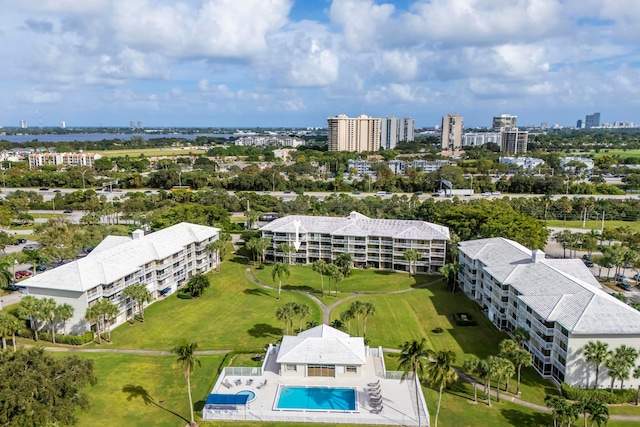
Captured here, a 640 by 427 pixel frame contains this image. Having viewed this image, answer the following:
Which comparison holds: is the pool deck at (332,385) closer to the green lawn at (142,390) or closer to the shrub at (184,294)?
the green lawn at (142,390)

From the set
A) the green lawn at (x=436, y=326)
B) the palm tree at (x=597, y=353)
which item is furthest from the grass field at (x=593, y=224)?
the palm tree at (x=597, y=353)

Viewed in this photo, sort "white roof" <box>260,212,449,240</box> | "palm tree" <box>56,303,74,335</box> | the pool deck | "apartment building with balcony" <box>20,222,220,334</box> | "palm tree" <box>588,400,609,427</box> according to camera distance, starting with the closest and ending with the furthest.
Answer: "palm tree" <box>588,400,609,427</box> < the pool deck < "palm tree" <box>56,303,74,335</box> < "apartment building with balcony" <box>20,222,220,334</box> < "white roof" <box>260,212,449,240</box>

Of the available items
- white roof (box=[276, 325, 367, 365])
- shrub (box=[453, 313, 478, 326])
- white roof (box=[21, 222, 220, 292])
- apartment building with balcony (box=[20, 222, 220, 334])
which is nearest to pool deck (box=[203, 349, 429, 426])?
white roof (box=[276, 325, 367, 365])

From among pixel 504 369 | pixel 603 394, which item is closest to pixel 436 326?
pixel 504 369

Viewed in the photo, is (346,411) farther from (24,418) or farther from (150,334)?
(150,334)

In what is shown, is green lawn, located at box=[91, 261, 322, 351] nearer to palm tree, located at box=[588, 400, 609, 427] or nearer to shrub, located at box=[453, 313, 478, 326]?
shrub, located at box=[453, 313, 478, 326]
